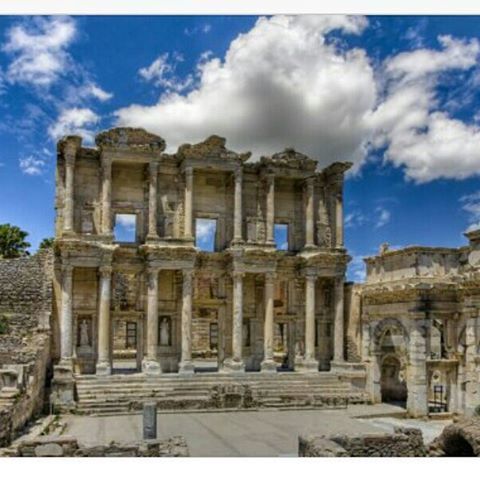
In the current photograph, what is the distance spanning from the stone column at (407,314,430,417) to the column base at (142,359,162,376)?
30.1ft

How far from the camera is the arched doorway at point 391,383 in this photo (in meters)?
25.8

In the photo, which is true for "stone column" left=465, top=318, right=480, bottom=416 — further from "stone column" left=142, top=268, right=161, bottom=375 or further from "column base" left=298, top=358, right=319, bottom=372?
"stone column" left=142, top=268, right=161, bottom=375

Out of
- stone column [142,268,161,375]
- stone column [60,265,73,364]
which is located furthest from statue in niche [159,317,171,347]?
stone column [60,265,73,364]

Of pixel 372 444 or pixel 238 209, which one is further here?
pixel 238 209

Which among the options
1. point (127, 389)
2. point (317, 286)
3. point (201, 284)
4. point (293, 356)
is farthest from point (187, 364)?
point (201, 284)

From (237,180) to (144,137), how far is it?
4115 mm

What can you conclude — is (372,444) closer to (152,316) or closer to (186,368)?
(186,368)

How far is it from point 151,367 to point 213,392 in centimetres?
295

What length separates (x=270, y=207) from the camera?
27766 mm

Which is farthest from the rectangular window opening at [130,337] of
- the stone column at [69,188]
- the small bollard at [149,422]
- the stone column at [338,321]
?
the small bollard at [149,422]

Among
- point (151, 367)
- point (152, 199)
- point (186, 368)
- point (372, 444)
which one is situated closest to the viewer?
point (372, 444)

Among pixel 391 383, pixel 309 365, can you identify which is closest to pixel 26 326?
pixel 309 365

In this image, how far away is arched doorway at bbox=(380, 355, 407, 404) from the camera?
25828 mm

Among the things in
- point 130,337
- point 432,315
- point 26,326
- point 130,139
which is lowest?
point 130,337
